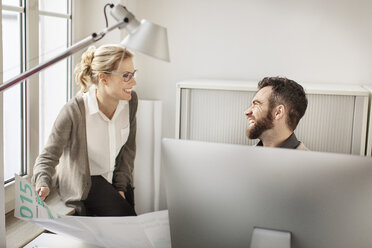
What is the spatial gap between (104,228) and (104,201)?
1085 millimetres

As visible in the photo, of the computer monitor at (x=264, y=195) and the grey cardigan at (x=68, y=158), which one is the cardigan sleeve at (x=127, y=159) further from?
the computer monitor at (x=264, y=195)

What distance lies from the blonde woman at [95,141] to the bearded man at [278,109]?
2.23 feet

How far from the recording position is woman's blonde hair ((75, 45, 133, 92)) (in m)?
2.15

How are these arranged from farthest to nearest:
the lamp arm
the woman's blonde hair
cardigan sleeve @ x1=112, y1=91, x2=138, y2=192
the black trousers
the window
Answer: cardigan sleeve @ x1=112, y1=91, x2=138, y2=192, the black trousers, the woman's blonde hair, the window, the lamp arm

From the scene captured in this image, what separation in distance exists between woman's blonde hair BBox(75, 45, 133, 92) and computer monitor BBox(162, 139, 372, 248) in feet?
3.67

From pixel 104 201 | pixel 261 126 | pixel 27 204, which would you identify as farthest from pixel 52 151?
pixel 261 126

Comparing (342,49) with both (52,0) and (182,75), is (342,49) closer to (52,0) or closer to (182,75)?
(182,75)

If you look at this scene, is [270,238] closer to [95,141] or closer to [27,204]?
[27,204]

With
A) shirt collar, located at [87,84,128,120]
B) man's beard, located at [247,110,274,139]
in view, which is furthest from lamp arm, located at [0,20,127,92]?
man's beard, located at [247,110,274,139]

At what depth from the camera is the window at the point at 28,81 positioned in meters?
1.91

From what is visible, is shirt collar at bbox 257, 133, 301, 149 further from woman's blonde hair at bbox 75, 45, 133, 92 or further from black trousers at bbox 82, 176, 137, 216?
black trousers at bbox 82, 176, 137, 216

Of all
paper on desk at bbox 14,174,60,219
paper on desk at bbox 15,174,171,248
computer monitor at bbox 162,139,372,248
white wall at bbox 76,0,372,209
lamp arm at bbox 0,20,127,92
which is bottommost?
paper on desk at bbox 15,174,171,248

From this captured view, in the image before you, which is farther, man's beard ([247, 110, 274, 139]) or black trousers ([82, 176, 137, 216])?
black trousers ([82, 176, 137, 216])

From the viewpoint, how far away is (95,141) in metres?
2.35
